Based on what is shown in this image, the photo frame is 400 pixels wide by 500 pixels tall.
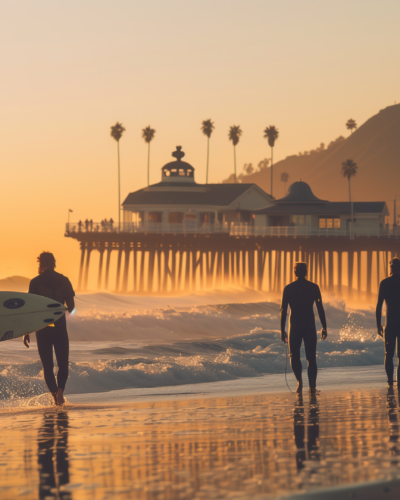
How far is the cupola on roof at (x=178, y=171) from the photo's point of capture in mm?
65188

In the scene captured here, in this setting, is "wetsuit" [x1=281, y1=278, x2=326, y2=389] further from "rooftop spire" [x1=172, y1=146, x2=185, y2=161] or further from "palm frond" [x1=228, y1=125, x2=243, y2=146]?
"palm frond" [x1=228, y1=125, x2=243, y2=146]

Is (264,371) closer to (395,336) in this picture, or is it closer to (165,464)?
(395,336)

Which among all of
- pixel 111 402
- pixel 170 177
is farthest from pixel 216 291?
pixel 111 402

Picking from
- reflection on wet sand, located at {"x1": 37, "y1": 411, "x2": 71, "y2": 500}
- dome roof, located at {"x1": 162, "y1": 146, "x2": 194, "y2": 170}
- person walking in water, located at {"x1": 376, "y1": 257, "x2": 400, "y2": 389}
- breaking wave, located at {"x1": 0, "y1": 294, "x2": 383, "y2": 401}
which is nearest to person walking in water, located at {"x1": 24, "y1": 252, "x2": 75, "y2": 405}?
reflection on wet sand, located at {"x1": 37, "y1": 411, "x2": 71, "y2": 500}

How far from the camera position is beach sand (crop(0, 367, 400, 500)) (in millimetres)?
4906

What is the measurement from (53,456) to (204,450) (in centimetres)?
111

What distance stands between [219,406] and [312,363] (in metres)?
1.43

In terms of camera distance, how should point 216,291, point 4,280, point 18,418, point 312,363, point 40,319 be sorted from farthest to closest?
1. point 4,280
2. point 216,291
3. point 312,363
4. point 40,319
5. point 18,418

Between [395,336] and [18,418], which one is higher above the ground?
[395,336]

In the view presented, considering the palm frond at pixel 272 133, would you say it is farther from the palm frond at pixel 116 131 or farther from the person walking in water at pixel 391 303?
the person walking in water at pixel 391 303

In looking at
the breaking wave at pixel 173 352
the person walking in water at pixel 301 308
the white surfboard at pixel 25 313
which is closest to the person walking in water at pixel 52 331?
the white surfboard at pixel 25 313

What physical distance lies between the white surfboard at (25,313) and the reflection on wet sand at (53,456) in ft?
3.81

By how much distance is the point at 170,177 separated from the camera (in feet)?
214

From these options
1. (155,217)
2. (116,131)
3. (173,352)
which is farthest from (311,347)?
(116,131)
